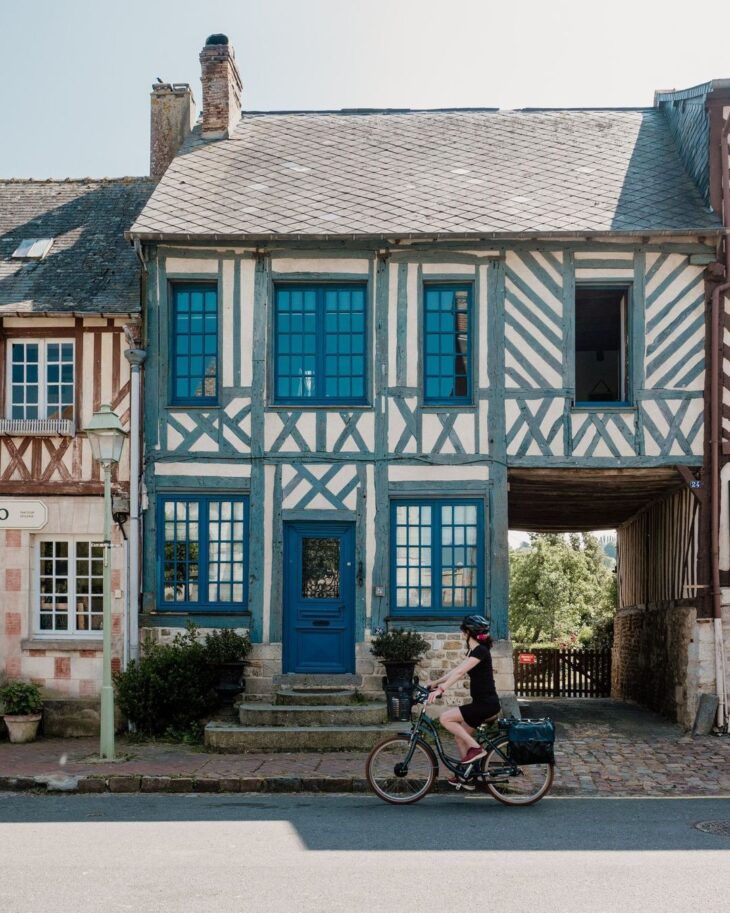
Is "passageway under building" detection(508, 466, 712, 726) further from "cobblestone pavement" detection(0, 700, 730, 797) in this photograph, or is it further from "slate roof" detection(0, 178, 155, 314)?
"slate roof" detection(0, 178, 155, 314)

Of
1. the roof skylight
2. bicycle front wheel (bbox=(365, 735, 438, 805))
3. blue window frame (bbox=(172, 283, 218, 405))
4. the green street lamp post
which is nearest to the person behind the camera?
bicycle front wheel (bbox=(365, 735, 438, 805))

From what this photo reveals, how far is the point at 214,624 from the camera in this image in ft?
46.4

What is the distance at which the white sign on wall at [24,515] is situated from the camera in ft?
46.2

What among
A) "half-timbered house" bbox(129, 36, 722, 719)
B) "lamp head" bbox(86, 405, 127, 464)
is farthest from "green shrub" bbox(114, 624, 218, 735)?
"lamp head" bbox(86, 405, 127, 464)

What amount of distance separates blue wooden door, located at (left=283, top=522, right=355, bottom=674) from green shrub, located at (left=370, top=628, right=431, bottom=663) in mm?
544

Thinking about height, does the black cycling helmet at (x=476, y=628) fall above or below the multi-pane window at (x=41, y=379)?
below

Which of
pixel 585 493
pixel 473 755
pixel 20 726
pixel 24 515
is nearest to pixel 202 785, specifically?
pixel 473 755

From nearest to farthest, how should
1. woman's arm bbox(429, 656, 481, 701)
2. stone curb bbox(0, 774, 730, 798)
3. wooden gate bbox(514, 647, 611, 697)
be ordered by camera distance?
1. woman's arm bbox(429, 656, 481, 701)
2. stone curb bbox(0, 774, 730, 798)
3. wooden gate bbox(514, 647, 611, 697)

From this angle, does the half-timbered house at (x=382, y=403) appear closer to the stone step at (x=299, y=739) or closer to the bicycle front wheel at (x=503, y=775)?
the stone step at (x=299, y=739)

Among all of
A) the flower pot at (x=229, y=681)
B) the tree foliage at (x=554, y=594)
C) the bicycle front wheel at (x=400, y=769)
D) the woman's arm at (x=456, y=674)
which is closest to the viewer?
the woman's arm at (x=456, y=674)

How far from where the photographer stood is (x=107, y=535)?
11.6 metres

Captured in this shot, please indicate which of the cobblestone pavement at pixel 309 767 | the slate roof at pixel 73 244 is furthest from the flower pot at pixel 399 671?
the slate roof at pixel 73 244

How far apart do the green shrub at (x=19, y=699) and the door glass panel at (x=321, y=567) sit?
11.5ft

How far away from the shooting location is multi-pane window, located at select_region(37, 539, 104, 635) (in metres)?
14.3
